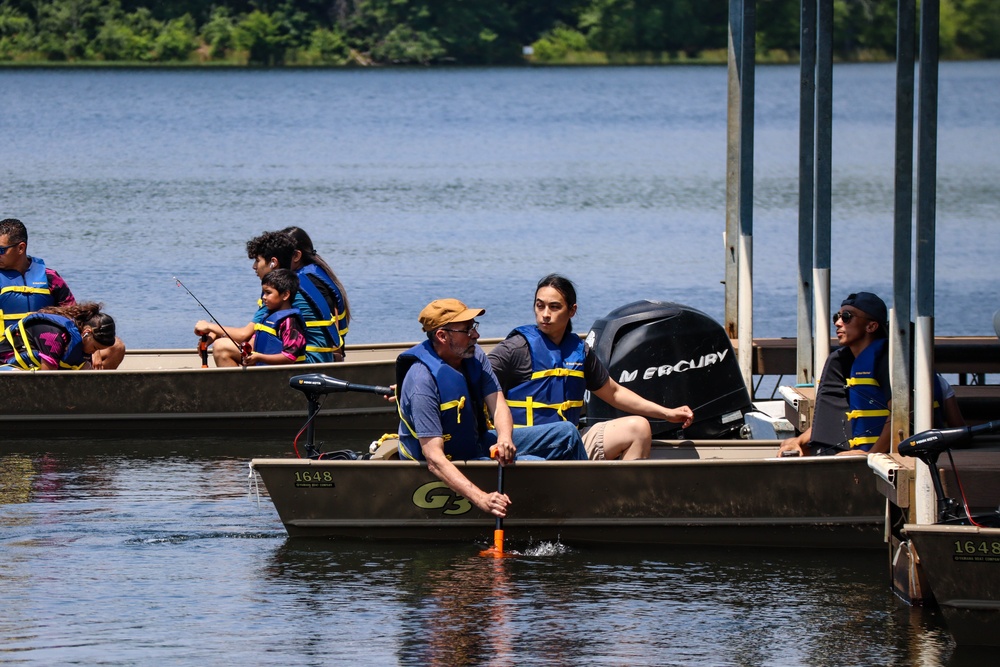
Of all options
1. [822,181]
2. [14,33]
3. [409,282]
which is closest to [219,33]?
[14,33]

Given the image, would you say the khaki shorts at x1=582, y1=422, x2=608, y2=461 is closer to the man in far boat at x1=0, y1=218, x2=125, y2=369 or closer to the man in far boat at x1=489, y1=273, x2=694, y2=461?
the man in far boat at x1=489, y1=273, x2=694, y2=461

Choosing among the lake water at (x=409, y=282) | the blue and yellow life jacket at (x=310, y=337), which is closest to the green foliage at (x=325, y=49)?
the lake water at (x=409, y=282)

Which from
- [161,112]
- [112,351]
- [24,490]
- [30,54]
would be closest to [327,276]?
[112,351]

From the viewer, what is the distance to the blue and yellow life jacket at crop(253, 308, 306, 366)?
39.9ft

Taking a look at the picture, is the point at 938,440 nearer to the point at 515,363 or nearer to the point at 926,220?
the point at 926,220

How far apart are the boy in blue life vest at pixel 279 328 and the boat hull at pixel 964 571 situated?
5619 mm

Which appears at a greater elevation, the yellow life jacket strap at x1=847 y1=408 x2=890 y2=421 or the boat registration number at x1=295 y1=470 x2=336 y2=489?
the yellow life jacket strap at x1=847 y1=408 x2=890 y2=421

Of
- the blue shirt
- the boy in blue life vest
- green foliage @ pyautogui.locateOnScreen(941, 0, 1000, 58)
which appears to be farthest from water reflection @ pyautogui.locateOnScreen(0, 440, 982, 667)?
green foliage @ pyautogui.locateOnScreen(941, 0, 1000, 58)

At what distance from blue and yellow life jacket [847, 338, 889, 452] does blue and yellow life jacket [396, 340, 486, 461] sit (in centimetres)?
177

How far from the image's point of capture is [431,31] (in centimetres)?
9194

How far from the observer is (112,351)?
12719 mm

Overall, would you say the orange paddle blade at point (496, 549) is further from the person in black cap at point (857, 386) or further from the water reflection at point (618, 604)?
the person in black cap at point (857, 386)

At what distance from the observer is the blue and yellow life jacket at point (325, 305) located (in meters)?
12.1

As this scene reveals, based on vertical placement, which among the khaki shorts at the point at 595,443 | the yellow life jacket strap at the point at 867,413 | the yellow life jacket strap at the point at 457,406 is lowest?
the khaki shorts at the point at 595,443
